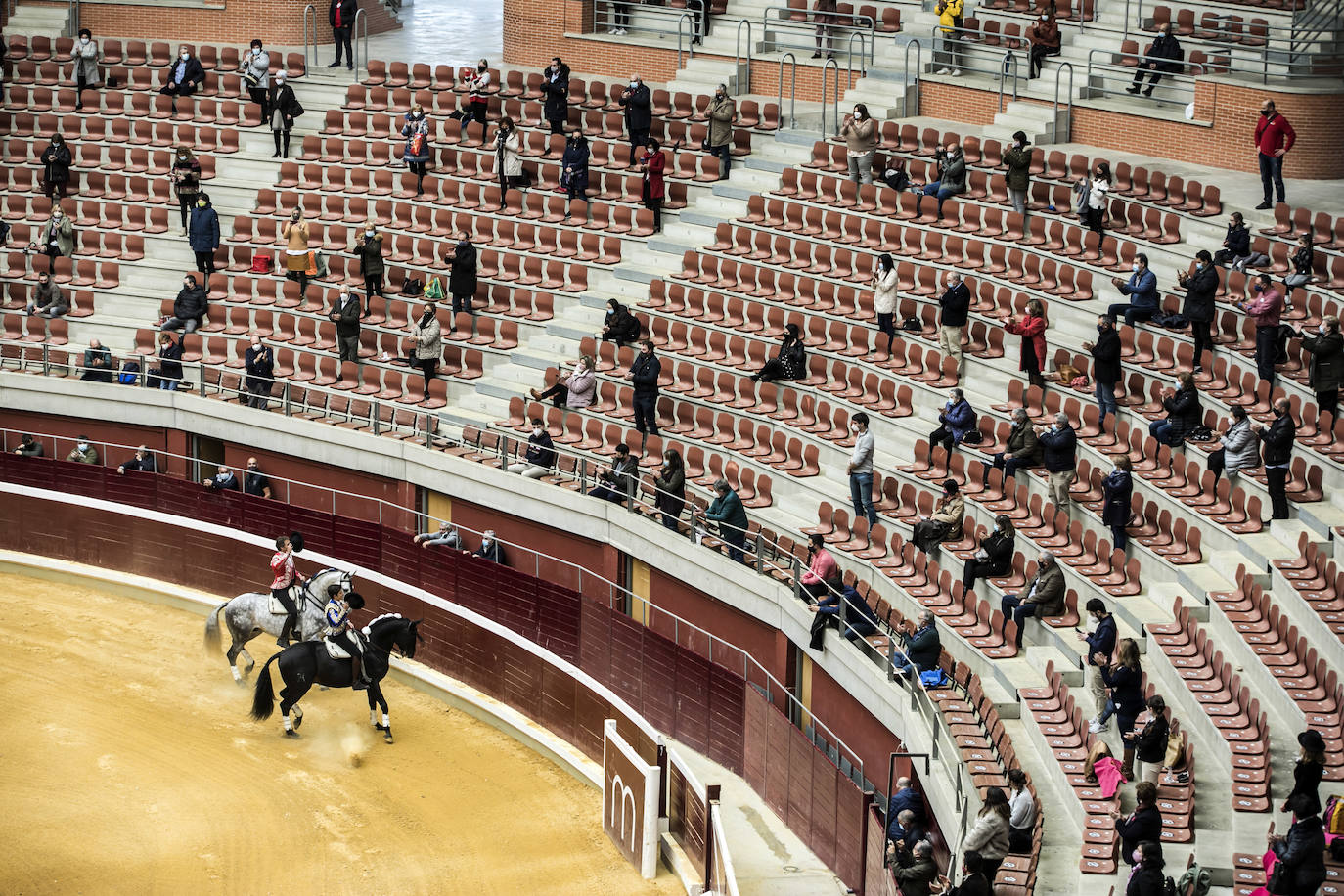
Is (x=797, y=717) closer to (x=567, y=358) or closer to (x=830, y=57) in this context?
(x=567, y=358)

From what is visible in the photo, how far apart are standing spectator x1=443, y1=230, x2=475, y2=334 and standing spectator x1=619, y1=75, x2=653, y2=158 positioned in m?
3.63

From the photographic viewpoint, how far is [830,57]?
35594 mm

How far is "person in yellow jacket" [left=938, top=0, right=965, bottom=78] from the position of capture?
111 ft

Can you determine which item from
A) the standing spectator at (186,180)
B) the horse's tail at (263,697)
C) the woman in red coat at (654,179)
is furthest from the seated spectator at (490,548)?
the standing spectator at (186,180)

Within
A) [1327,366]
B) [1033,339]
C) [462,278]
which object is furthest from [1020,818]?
[462,278]

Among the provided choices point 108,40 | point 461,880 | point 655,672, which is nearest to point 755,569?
point 655,672

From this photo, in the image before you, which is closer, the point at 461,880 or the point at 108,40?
the point at 461,880

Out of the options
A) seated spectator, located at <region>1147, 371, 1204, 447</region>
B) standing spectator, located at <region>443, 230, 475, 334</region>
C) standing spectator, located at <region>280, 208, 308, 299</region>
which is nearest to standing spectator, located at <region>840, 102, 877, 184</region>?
standing spectator, located at <region>443, 230, 475, 334</region>

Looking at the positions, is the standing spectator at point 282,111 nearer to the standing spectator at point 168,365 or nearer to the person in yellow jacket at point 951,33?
the standing spectator at point 168,365

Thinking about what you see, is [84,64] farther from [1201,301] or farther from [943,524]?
[1201,301]

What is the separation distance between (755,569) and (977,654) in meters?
3.53

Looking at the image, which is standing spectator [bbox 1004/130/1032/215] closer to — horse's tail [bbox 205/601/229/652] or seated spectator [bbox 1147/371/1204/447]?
seated spectator [bbox 1147/371/1204/447]

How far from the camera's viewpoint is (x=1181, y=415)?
77.9ft

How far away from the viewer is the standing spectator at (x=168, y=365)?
3116 centimetres
